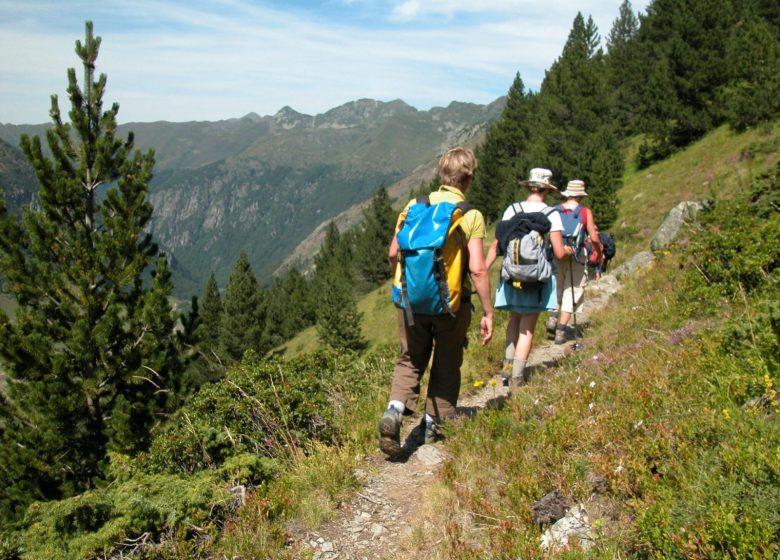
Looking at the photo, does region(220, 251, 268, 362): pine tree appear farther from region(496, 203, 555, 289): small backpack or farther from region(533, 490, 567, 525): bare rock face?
region(533, 490, 567, 525): bare rock face

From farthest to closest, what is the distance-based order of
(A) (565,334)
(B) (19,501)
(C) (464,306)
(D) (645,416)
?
(B) (19,501) → (A) (565,334) → (C) (464,306) → (D) (645,416)

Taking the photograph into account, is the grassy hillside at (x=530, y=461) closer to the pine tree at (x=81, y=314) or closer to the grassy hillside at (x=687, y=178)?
the pine tree at (x=81, y=314)

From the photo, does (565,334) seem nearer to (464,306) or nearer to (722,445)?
(464,306)

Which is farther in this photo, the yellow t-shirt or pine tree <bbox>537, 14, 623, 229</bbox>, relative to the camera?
pine tree <bbox>537, 14, 623, 229</bbox>

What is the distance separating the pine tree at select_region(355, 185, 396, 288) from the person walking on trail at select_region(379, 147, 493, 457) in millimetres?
58279

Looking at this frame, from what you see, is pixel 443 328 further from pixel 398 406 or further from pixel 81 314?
pixel 81 314

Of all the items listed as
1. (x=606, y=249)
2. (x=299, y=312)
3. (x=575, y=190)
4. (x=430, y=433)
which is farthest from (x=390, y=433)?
(x=299, y=312)

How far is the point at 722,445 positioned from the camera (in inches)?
109

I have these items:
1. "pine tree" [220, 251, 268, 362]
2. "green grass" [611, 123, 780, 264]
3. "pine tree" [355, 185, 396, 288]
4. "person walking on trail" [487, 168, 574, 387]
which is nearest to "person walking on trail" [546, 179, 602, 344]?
"person walking on trail" [487, 168, 574, 387]

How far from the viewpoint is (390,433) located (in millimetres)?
4359

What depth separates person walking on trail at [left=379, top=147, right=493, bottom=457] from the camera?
14.0 ft

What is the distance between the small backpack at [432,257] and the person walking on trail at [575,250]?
149 inches

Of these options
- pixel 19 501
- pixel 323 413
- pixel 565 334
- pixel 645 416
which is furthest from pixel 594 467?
pixel 19 501

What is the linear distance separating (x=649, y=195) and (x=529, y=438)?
1008 inches
